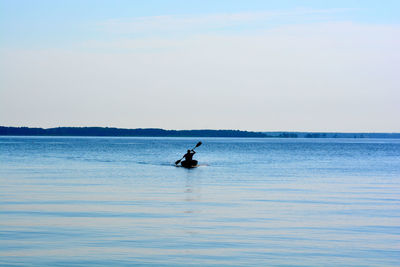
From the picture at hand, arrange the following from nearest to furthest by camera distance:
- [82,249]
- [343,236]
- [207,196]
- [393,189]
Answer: [82,249] → [343,236] → [207,196] → [393,189]

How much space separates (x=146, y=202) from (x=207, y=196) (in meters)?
4.12

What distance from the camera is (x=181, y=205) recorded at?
24781 millimetres

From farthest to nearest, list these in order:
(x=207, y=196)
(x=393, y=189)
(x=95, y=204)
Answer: (x=393, y=189) → (x=207, y=196) → (x=95, y=204)

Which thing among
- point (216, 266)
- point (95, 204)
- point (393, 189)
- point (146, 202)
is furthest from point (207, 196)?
point (216, 266)

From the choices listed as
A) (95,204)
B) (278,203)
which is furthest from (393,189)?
(95,204)

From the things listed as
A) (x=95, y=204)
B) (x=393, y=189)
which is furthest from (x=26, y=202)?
(x=393, y=189)

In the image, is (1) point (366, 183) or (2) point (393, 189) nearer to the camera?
(2) point (393, 189)

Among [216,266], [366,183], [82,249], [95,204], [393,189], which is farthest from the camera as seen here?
[366,183]

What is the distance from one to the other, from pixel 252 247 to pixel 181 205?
30.4ft

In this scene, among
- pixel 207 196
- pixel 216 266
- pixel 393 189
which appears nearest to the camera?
pixel 216 266

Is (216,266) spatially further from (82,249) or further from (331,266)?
(82,249)

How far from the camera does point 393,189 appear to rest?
32.9 meters

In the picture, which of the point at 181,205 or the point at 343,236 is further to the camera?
the point at 181,205

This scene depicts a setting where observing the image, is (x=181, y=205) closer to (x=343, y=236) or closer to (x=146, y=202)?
(x=146, y=202)
